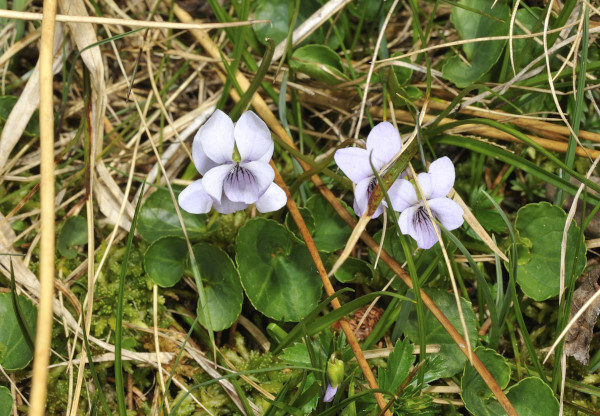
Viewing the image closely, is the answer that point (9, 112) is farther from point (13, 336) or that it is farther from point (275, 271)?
point (275, 271)

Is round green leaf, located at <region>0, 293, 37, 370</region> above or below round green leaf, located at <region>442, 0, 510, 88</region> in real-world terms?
below

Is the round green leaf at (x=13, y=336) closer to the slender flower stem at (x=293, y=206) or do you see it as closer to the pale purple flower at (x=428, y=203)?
the slender flower stem at (x=293, y=206)

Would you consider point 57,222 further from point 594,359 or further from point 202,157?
point 594,359

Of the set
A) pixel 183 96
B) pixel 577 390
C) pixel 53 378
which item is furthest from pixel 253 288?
pixel 577 390

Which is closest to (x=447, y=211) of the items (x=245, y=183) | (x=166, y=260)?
(x=245, y=183)

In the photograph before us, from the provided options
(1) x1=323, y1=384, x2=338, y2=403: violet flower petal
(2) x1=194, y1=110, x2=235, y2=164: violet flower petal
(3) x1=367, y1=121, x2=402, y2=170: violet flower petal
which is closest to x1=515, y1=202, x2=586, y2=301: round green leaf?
(3) x1=367, y1=121, x2=402, y2=170: violet flower petal

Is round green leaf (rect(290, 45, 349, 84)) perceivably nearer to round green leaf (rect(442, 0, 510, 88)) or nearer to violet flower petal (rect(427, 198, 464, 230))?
round green leaf (rect(442, 0, 510, 88))
